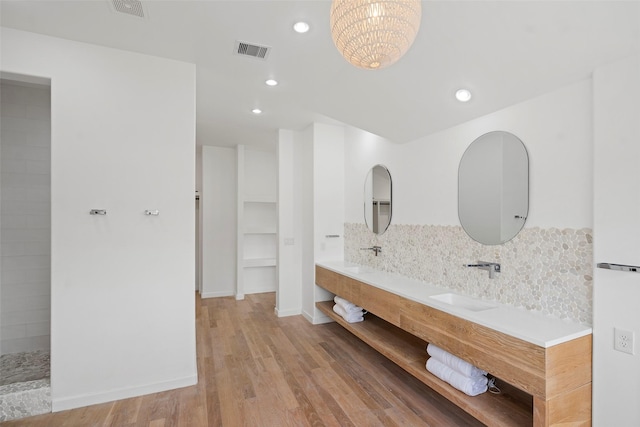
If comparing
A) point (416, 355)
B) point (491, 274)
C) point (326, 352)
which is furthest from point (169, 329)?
point (491, 274)

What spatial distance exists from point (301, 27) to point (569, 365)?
2.53 meters

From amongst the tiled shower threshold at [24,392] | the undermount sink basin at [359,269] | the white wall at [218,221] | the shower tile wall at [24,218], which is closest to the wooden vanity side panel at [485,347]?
the undermount sink basin at [359,269]

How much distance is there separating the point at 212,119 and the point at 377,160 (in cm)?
223

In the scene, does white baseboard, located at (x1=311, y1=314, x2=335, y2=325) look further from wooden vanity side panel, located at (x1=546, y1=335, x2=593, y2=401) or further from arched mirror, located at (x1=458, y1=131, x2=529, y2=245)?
wooden vanity side panel, located at (x1=546, y1=335, x2=593, y2=401)

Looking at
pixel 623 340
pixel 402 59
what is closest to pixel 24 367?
pixel 402 59

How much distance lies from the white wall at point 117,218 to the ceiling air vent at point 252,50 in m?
0.60

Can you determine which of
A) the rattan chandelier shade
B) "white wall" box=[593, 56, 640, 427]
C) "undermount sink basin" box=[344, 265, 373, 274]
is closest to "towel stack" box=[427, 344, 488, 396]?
"white wall" box=[593, 56, 640, 427]

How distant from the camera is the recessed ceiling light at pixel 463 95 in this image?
230 centimetres

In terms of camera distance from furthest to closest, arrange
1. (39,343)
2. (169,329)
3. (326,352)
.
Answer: (326,352) → (39,343) → (169,329)

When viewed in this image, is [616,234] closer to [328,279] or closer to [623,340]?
[623,340]

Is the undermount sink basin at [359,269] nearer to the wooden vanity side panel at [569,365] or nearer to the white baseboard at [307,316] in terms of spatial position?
the white baseboard at [307,316]

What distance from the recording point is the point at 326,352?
3375 millimetres

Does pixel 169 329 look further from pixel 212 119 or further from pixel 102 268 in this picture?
pixel 212 119

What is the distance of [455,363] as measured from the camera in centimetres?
216
